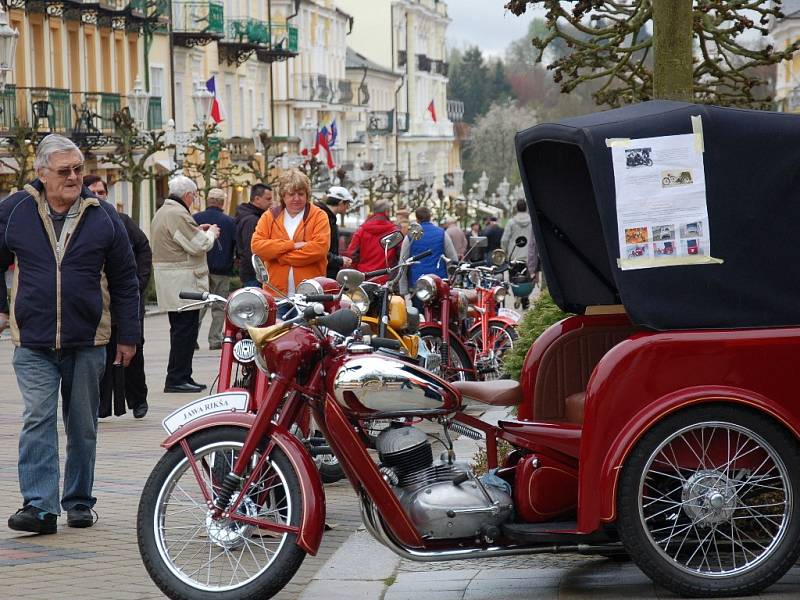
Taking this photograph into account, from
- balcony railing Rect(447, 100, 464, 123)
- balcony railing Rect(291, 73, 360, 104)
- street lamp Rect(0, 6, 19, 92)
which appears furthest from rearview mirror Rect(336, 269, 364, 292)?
balcony railing Rect(447, 100, 464, 123)

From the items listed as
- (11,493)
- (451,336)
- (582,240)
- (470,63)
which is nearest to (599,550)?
(582,240)

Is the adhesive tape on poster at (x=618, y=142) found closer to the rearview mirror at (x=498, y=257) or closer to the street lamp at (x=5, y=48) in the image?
the rearview mirror at (x=498, y=257)

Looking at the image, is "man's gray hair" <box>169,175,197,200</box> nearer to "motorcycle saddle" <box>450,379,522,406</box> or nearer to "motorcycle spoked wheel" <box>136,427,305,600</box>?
"motorcycle saddle" <box>450,379,522,406</box>

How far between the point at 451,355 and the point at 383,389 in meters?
7.49

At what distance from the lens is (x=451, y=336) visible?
1400 centimetres

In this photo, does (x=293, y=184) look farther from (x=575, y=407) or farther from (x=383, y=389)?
(x=383, y=389)

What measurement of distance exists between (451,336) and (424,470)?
7.30m

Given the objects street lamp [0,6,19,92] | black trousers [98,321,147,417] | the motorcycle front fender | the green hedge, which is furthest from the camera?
street lamp [0,6,19,92]

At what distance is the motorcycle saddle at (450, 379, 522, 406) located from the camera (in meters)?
6.87

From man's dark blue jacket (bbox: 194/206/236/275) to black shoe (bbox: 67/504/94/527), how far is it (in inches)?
415

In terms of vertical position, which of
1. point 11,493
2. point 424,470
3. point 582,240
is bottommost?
point 11,493

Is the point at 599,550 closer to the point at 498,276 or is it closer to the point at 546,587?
the point at 546,587

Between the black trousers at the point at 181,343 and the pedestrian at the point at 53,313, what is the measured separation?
6887 mm

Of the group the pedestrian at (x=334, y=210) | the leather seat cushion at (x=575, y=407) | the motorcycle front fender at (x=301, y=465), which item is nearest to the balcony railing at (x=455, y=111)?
the pedestrian at (x=334, y=210)
